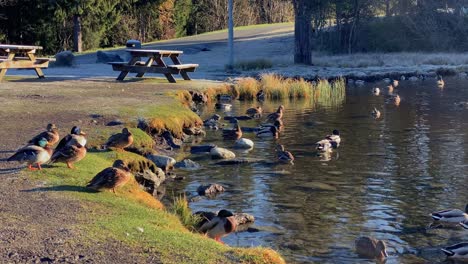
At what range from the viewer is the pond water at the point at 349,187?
9.44 m

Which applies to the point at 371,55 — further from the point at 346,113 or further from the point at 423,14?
the point at 346,113

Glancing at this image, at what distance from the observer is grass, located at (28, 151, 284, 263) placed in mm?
6816

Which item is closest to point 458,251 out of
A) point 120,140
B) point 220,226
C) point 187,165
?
point 220,226

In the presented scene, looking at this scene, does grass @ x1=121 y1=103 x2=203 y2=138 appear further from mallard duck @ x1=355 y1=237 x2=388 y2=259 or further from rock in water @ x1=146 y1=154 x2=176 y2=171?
mallard duck @ x1=355 y1=237 x2=388 y2=259

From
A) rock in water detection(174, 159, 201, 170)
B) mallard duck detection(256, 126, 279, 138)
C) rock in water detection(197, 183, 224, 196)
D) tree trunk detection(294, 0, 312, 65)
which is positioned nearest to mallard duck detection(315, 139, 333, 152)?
mallard duck detection(256, 126, 279, 138)

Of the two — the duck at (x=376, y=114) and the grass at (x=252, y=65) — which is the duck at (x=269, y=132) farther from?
the grass at (x=252, y=65)

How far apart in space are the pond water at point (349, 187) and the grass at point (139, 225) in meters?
1.36

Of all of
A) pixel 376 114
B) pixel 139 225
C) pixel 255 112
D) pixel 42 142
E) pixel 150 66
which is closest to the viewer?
pixel 139 225

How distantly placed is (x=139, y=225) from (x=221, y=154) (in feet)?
24.4

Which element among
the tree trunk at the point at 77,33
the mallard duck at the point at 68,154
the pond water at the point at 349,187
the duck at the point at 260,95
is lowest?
the pond water at the point at 349,187

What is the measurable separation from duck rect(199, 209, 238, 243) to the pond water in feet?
1.28

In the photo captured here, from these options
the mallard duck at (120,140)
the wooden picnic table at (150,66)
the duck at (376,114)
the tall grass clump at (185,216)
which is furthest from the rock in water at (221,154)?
the wooden picnic table at (150,66)

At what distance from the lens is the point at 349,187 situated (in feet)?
40.9

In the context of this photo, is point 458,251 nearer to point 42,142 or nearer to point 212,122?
point 42,142
